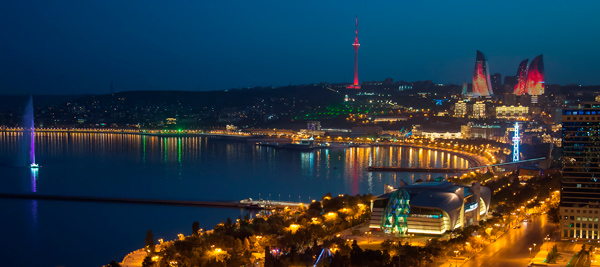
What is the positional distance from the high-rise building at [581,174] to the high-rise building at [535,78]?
26439 mm

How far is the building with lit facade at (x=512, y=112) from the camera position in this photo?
3438 centimetres

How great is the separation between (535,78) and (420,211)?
28.7 m

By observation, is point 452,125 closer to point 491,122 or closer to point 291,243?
point 491,122

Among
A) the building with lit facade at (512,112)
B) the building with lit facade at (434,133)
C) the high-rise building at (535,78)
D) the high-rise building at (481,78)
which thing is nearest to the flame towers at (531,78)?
the high-rise building at (535,78)

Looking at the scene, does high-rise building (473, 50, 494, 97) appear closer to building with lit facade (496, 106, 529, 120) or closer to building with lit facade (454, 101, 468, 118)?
building with lit facade (454, 101, 468, 118)

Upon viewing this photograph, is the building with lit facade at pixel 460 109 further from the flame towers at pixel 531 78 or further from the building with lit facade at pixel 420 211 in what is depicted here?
the building with lit facade at pixel 420 211

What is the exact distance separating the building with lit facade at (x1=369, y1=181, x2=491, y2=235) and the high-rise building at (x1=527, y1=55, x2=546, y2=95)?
26.9 m

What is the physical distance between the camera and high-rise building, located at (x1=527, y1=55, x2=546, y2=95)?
116 feet

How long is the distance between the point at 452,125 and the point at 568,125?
24511 mm

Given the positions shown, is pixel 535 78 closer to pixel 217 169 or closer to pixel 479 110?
pixel 479 110

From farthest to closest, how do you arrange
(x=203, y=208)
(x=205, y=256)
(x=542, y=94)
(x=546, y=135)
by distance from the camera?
(x=542, y=94), (x=546, y=135), (x=203, y=208), (x=205, y=256)

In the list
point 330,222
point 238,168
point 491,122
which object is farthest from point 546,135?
point 330,222

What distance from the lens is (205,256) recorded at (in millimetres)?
7816

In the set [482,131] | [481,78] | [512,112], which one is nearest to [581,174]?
[482,131]
